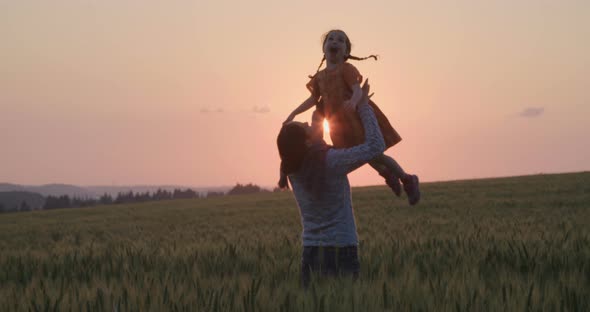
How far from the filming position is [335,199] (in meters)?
3.69

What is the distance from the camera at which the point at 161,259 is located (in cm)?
637

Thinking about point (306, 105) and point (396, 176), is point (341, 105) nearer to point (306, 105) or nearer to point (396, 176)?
point (306, 105)

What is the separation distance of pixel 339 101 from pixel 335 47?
1.48ft

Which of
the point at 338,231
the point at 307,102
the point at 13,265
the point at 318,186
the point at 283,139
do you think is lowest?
the point at 13,265

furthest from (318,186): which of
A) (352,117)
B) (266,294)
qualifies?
(352,117)

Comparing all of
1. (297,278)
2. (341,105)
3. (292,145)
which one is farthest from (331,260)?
(341,105)

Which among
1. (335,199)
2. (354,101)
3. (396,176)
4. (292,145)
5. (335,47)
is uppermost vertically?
(335,47)

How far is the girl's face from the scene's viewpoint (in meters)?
4.55

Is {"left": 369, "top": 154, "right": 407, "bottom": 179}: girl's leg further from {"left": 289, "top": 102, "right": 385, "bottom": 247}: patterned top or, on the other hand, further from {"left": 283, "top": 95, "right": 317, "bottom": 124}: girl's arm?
{"left": 289, "top": 102, "right": 385, "bottom": 247}: patterned top

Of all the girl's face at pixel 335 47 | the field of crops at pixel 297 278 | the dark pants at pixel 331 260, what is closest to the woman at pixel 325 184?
the dark pants at pixel 331 260

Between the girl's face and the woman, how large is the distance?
974 mm

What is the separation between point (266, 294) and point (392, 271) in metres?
2.02

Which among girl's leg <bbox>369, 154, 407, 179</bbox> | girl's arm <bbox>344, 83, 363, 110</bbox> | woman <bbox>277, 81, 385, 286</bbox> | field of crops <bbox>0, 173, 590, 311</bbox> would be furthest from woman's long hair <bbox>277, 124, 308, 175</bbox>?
girl's leg <bbox>369, 154, 407, 179</bbox>

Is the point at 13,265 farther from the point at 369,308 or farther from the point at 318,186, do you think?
the point at 369,308
